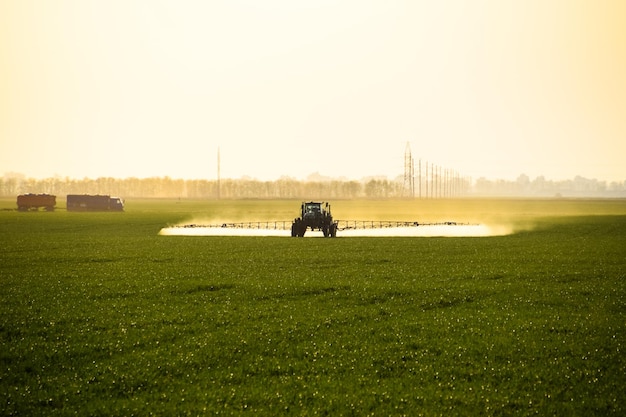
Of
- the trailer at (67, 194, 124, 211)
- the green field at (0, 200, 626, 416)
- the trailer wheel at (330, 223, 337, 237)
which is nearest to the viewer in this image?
the green field at (0, 200, 626, 416)

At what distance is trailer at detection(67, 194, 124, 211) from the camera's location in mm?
123062

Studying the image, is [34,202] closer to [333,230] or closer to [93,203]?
[93,203]

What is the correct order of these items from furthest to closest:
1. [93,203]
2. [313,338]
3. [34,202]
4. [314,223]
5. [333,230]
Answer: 1. [93,203]
2. [34,202]
3. [314,223]
4. [333,230]
5. [313,338]

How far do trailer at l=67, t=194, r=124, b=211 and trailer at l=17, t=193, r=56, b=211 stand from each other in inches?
154

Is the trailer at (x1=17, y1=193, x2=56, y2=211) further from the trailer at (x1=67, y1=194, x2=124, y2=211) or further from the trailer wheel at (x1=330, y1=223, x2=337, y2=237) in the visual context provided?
the trailer wheel at (x1=330, y1=223, x2=337, y2=237)

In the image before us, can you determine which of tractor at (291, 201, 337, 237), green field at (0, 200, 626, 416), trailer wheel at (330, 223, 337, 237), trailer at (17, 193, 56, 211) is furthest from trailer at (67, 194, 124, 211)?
green field at (0, 200, 626, 416)

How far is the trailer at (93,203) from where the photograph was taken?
12306 cm

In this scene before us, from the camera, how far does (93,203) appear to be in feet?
406

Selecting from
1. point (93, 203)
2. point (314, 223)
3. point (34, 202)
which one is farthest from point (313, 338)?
point (34, 202)

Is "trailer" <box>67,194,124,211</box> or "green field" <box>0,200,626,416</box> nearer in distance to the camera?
"green field" <box>0,200,626,416</box>

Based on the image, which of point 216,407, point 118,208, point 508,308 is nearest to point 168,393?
point 216,407

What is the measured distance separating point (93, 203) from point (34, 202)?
36.7 feet

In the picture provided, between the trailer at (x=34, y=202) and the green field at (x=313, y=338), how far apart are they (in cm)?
9553

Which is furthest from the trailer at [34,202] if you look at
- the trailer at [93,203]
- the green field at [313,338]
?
the green field at [313,338]
